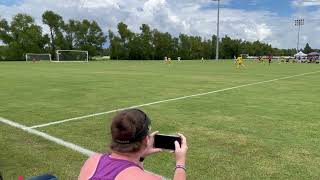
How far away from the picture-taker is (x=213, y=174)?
569 centimetres

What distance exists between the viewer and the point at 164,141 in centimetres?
304

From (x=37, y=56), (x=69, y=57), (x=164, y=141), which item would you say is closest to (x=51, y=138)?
(x=164, y=141)

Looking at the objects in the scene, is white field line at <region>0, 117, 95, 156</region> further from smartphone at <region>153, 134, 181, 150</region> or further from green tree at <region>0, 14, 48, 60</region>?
green tree at <region>0, 14, 48, 60</region>

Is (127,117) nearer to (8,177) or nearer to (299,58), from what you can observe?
(8,177)

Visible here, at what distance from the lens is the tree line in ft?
308

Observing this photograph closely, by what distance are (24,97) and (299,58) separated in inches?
3163

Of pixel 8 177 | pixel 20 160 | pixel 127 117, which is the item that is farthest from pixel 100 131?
pixel 127 117

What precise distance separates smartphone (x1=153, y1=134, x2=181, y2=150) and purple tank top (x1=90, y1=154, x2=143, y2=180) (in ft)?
1.12

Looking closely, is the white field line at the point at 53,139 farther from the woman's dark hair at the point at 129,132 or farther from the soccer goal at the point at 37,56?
the soccer goal at the point at 37,56

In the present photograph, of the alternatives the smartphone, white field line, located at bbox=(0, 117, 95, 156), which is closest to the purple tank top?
the smartphone

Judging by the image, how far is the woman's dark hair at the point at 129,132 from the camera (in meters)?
2.69

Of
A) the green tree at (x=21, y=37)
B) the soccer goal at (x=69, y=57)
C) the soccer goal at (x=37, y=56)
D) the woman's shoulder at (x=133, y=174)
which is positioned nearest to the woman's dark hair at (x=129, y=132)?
the woman's shoulder at (x=133, y=174)

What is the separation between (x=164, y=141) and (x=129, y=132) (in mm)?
431

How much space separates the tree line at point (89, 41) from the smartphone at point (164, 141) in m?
94.6
